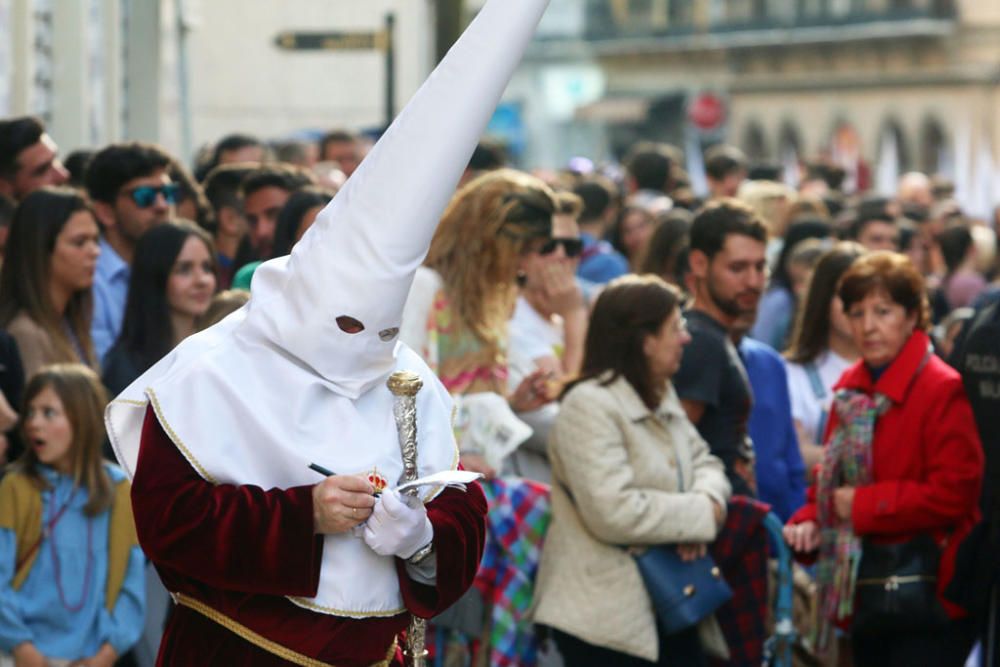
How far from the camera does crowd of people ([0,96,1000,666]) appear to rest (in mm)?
6828

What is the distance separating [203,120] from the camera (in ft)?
83.9

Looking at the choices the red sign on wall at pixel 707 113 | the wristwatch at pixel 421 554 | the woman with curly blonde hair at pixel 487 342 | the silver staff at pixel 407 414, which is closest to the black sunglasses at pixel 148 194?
the woman with curly blonde hair at pixel 487 342

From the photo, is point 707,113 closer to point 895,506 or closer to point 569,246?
point 569,246

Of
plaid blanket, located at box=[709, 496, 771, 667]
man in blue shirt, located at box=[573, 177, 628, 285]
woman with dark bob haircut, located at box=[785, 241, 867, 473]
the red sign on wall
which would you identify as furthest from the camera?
the red sign on wall

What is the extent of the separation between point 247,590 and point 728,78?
197ft

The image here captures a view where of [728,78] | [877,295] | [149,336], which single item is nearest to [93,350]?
[149,336]

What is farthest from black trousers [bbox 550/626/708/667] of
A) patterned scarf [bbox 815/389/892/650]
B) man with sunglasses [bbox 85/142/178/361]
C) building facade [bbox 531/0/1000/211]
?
building facade [bbox 531/0/1000/211]

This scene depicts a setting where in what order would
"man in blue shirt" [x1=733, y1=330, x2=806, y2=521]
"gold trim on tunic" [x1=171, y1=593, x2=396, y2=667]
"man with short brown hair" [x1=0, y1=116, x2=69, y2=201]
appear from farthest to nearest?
"man with short brown hair" [x1=0, y1=116, x2=69, y2=201]
"man in blue shirt" [x1=733, y1=330, x2=806, y2=521]
"gold trim on tunic" [x1=171, y1=593, x2=396, y2=667]

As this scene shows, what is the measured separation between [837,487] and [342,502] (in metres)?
3.17

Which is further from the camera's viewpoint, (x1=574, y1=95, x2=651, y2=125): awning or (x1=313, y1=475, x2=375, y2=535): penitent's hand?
(x1=574, y1=95, x2=651, y2=125): awning

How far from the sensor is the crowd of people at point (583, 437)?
6.83 metres

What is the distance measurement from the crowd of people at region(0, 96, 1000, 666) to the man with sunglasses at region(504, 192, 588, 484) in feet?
0.05

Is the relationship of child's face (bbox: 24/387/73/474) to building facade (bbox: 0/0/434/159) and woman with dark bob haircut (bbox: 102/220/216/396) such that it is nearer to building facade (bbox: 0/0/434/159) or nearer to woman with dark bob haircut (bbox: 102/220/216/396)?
woman with dark bob haircut (bbox: 102/220/216/396)

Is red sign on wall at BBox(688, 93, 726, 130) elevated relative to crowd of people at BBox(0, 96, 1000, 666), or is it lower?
lower
